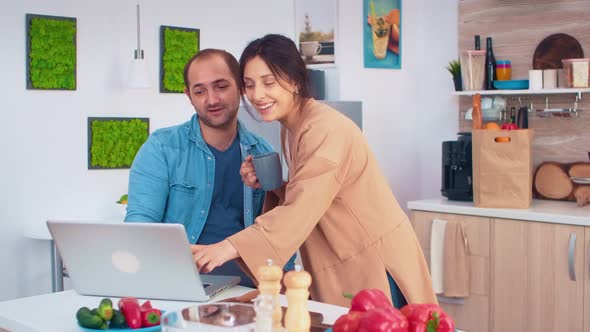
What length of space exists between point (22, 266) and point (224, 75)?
2.09 meters

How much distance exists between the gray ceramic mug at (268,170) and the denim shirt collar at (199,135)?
0.33 metres

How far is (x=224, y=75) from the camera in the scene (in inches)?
97.5

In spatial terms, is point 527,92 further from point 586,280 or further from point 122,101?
point 122,101

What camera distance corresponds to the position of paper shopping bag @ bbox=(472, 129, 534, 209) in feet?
12.9

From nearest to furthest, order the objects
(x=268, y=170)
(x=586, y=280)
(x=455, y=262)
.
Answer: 1. (x=268, y=170)
2. (x=586, y=280)
3. (x=455, y=262)

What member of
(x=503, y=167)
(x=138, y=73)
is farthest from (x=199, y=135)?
(x=503, y=167)

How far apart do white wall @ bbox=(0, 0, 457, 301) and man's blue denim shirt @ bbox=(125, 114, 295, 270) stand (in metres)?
1.79

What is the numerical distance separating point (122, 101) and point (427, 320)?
3186mm

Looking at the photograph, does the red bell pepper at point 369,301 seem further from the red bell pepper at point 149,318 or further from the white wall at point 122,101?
the white wall at point 122,101

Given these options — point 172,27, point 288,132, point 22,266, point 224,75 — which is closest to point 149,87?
point 172,27

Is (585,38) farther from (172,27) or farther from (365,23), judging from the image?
(172,27)

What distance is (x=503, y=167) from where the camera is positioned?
399 cm

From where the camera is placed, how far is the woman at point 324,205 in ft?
6.60

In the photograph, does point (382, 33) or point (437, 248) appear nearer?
point (437, 248)
